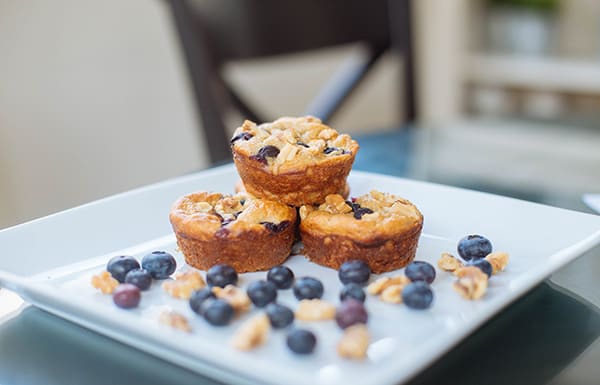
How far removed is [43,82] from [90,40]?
9.3 inches

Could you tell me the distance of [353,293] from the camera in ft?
2.71

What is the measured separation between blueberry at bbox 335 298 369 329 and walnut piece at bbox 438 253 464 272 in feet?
0.64

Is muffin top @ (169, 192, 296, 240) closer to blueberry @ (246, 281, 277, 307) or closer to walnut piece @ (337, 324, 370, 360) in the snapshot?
blueberry @ (246, 281, 277, 307)

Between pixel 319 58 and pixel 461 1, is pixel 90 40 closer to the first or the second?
pixel 319 58

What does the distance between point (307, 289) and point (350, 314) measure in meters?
0.11

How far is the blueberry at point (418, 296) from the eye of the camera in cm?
80

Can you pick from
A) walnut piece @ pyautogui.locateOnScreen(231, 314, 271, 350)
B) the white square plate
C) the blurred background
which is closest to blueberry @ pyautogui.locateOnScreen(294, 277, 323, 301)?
the white square plate

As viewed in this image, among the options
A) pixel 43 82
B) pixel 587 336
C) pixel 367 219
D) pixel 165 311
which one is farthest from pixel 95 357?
pixel 43 82

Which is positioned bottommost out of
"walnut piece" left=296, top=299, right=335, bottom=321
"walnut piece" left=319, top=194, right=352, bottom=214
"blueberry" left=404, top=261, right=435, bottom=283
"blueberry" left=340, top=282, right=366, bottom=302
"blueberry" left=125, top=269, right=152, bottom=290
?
"blueberry" left=404, top=261, right=435, bottom=283

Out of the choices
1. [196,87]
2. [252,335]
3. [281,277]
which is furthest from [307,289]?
[196,87]

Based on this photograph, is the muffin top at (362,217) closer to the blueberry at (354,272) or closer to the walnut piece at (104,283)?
the blueberry at (354,272)

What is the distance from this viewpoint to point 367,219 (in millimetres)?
964

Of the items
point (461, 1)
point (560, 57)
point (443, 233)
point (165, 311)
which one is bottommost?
point (560, 57)

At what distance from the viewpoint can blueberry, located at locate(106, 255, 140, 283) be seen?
3.02ft
